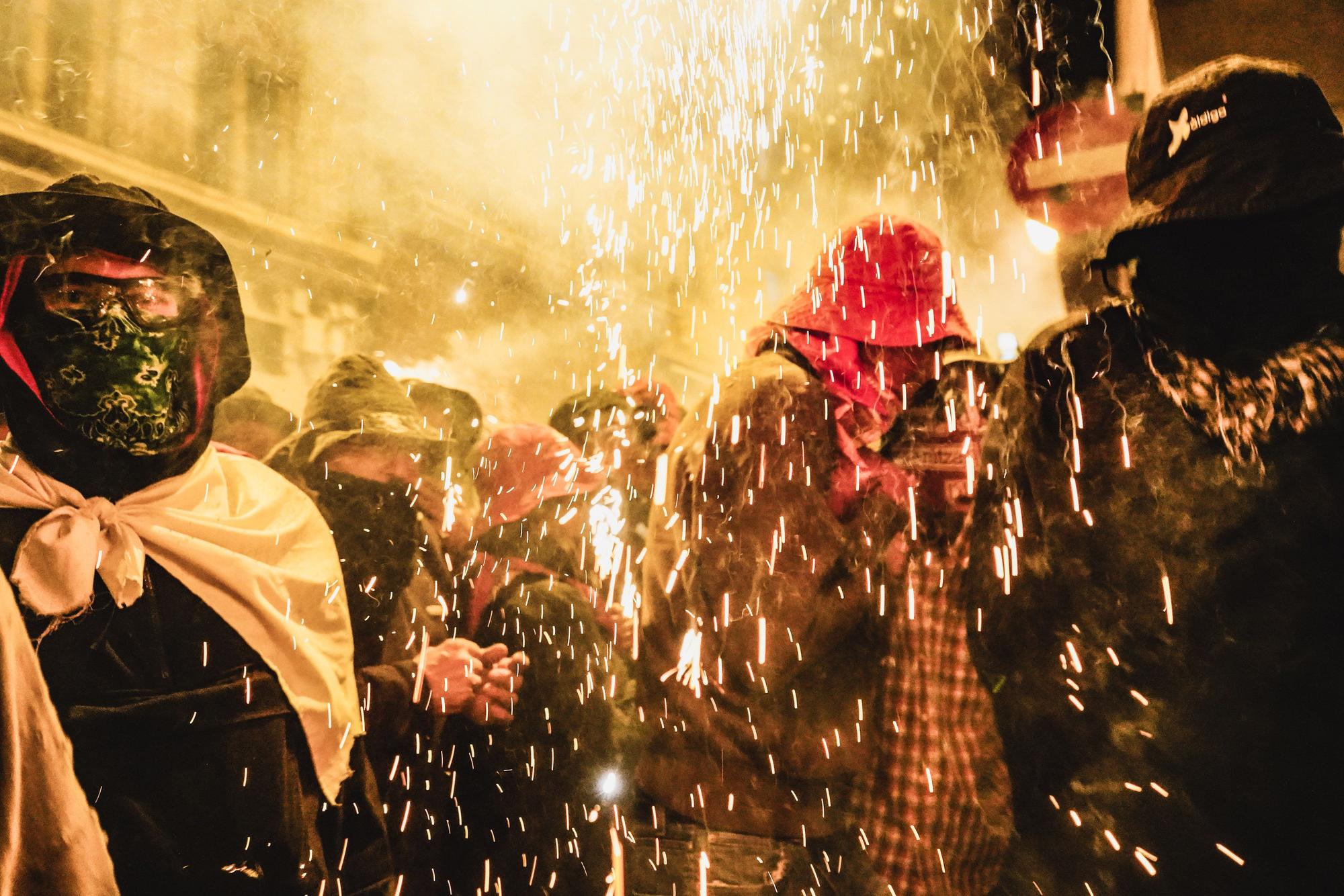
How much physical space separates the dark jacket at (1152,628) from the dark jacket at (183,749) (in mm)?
1439

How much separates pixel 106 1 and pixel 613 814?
2.09 meters

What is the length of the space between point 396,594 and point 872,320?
4.16 ft

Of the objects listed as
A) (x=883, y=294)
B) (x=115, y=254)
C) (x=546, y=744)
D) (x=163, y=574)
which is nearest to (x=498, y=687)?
(x=546, y=744)

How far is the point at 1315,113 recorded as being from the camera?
1.38 meters

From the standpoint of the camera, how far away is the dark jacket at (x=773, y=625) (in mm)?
1703

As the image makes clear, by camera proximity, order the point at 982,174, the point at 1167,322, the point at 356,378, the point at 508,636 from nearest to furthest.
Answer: the point at 1167,322, the point at 356,378, the point at 508,636, the point at 982,174

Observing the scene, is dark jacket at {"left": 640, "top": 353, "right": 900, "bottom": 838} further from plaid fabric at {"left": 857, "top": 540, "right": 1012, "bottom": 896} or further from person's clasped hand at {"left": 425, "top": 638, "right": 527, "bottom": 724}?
person's clasped hand at {"left": 425, "top": 638, "right": 527, "bottom": 724}

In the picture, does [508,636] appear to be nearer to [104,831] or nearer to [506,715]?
[506,715]

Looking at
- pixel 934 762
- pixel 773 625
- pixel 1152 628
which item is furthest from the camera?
pixel 773 625

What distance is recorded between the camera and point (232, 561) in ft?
4.88

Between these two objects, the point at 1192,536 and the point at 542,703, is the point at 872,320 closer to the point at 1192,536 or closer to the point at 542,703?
the point at 1192,536

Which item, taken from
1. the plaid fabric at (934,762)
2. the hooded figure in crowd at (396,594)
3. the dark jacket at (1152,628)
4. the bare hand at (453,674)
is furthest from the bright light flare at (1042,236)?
the bare hand at (453,674)

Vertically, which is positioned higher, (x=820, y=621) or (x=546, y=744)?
(x=820, y=621)

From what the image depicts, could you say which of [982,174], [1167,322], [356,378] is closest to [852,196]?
[982,174]
